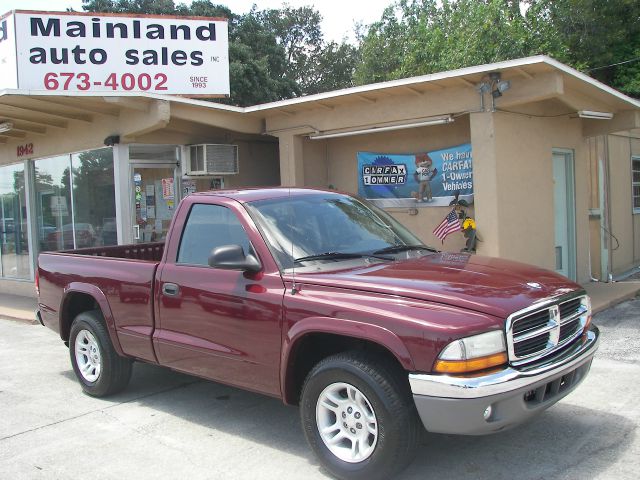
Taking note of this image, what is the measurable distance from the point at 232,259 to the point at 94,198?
7.67 m

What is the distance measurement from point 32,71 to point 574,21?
54.1 ft

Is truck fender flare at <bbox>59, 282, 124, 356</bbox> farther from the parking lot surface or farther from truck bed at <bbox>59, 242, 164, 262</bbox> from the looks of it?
truck bed at <bbox>59, 242, 164, 262</bbox>

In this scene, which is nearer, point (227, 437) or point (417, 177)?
point (227, 437)

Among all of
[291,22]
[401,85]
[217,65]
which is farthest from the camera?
[291,22]

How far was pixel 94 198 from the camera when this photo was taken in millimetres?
11148

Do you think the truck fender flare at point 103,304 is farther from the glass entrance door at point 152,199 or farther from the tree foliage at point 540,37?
the tree foliage at point 540,37

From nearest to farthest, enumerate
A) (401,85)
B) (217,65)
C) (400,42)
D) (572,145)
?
(401,85), (572,145), (217,65), (400,42)

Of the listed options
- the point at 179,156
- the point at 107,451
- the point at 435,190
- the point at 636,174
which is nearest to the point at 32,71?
the point at 179,156

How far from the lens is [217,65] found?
12.1m

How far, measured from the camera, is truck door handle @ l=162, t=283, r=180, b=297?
5023mm

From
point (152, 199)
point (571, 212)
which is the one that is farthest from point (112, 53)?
point (571, 212)

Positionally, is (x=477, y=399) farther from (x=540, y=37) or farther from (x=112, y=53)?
(x=540, y=37)

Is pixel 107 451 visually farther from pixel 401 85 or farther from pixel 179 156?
pixel 179 156

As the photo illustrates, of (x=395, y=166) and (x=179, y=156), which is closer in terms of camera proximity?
(x=395, y=166)
